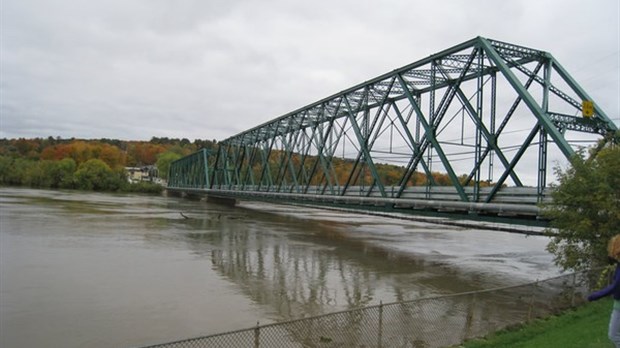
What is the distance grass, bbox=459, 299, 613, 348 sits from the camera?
1083 cm

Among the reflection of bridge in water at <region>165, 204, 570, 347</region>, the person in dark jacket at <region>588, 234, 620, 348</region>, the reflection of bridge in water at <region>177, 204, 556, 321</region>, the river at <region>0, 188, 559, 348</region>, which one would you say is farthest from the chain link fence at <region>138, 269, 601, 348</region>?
the person in dark jacket at <region>588, 234, 620, 348</region>

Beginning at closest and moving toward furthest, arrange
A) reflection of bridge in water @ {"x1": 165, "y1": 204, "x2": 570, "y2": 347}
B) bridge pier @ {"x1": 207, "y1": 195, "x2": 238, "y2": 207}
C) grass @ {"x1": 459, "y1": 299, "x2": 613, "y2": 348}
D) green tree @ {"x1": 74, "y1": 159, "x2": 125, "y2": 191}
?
1. grass @ {"x1": 459, "y1": 299, "x2": 613, "y2": 348}
2. reflection of bridge in water @ {"x1": 165, "y1": 204, "x2": 570, "y2": 347}
3. bridge pier @ {"x1": 207, "y1": 195, "x2": 238, "y2": 207}
4. green tree @ {"x1": 74, "y1": 159, "x2": 125, "y2": 191}

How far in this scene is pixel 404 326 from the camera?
13.4m

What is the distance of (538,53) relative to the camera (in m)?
28.4

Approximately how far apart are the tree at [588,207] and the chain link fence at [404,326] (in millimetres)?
1790

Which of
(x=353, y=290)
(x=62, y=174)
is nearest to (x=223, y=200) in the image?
(x=62, y=174)

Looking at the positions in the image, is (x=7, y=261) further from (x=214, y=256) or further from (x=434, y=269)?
(x=434, y=269)

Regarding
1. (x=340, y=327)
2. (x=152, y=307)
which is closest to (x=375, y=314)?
(x=340, y=327)

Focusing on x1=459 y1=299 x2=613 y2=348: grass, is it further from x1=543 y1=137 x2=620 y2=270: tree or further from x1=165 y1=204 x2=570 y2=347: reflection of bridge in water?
x1=543 y1=137 x2=620 y2=270: tree

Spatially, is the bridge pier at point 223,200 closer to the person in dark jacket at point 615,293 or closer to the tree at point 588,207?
the tree at point 588,207

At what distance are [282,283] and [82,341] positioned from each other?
33.6ft

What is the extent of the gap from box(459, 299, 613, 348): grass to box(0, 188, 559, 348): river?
640 centimetres

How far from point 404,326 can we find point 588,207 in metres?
9.69

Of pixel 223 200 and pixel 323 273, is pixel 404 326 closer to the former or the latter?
pixel 323 273
